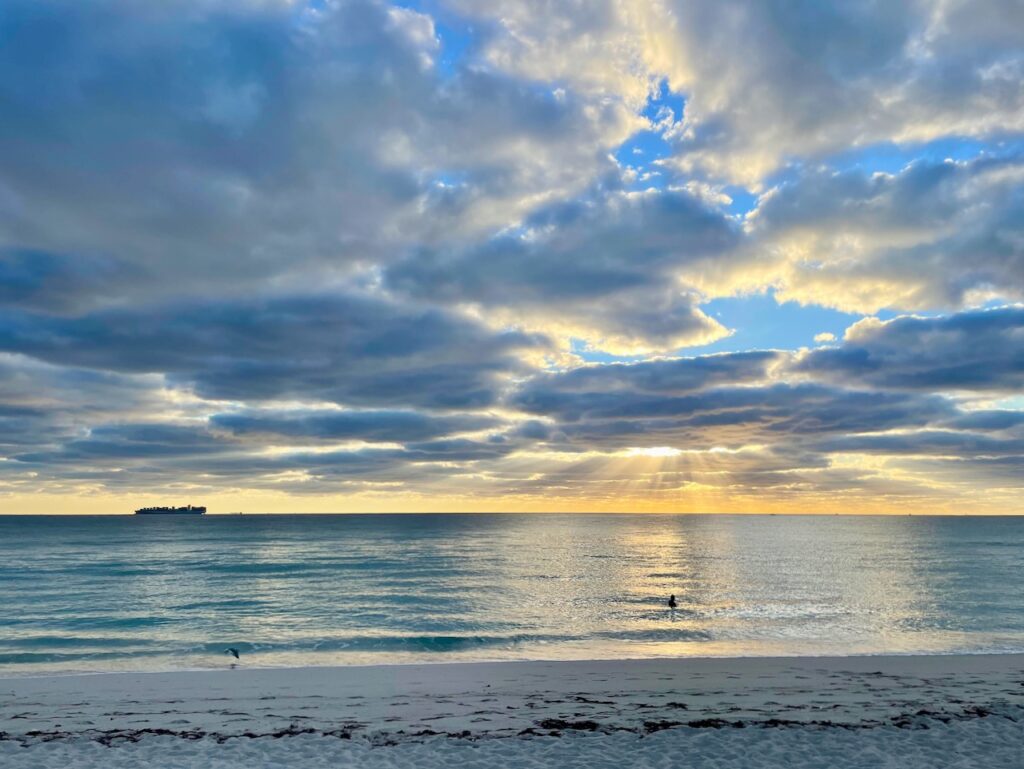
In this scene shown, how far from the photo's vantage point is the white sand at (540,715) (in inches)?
559

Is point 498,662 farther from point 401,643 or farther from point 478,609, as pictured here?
point 478,609

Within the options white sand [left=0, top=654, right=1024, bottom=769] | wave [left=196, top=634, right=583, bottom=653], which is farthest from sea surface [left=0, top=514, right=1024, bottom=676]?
white sand [left=0, top=654, right=1024, bottom=769]

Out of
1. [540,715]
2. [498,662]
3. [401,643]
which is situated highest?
[540,715]

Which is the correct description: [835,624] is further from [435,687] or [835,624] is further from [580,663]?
[435,687]

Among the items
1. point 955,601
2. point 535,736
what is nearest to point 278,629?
point 535,736

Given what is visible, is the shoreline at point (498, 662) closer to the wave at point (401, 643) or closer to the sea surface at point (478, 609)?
the sea surface at point (478, 609)

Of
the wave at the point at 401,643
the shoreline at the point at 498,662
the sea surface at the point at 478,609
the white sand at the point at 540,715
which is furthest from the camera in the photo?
the wave at the point at 401,643

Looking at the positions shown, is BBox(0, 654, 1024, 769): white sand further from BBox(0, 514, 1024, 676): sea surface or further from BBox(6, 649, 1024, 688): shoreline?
BBox(0, 514, 1024, 676): sea surface

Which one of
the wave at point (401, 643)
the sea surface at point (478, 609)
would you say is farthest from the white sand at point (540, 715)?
the wave at point (401, 643)

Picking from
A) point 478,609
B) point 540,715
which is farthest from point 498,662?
point 478,609

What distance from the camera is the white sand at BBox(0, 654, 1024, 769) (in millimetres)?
14211

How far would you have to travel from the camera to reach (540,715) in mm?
17859

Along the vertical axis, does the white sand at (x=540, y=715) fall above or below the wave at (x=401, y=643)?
above

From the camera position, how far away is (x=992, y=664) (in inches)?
987
